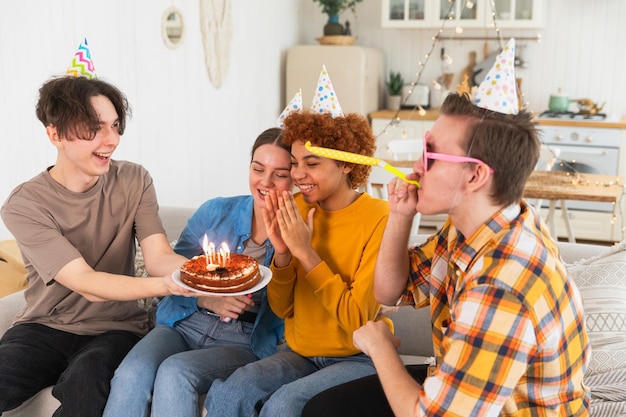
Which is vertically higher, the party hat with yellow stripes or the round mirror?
the round mirror

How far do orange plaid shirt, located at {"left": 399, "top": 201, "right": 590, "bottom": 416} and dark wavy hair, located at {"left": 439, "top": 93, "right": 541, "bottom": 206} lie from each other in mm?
60

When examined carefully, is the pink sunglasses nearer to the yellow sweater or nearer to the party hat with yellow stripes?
the yellow sweater

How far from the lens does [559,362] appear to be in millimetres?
1366

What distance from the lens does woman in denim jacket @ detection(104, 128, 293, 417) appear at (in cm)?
199

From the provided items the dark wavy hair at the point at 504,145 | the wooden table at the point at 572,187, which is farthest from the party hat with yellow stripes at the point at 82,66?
the wooden table at the point at 572,187

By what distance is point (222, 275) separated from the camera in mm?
1871

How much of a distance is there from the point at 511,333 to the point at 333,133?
0.98 m

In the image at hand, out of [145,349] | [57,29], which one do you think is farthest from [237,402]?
[57,29]

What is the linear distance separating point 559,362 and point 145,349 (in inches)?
47.8

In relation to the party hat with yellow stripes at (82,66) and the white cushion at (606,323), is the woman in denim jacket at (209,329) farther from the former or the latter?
the white cushion at (606,323)

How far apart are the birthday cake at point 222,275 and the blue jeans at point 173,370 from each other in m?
0.29

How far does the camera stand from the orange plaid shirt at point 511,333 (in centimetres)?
131

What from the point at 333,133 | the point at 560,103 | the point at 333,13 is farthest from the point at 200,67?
the point at 560,103

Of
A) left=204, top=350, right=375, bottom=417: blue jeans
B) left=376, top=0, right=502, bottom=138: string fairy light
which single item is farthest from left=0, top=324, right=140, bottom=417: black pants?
left=376, top=0, right=502, bottom=138: string fairy light
